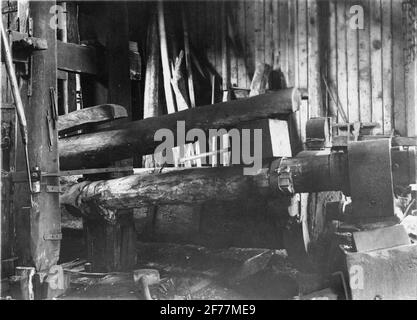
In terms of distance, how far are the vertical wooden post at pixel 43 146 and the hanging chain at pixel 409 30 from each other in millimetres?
4452

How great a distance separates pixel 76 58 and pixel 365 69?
3.86 m

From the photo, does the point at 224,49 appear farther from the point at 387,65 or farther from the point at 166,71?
the point at 387,65

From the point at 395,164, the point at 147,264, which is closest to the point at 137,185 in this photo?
the point at 147,264

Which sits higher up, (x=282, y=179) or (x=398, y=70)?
(x=398, y=70)

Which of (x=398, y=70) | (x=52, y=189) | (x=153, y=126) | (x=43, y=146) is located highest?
(x=398, y=70)

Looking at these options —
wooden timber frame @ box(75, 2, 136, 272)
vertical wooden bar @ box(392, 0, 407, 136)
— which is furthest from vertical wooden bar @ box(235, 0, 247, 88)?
wooden timber frame @ box(75, 2, 136, 272)

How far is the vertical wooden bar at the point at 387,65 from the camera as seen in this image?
5988 millimetres

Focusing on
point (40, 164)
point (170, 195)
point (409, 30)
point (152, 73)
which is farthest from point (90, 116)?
point (409, 30)

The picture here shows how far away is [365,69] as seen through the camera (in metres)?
6.14

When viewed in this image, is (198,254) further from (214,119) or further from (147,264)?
(214,119)

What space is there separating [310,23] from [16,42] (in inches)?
172

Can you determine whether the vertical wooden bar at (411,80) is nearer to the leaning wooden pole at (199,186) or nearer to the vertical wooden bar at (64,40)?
the leaning wooden pole at (199,186)

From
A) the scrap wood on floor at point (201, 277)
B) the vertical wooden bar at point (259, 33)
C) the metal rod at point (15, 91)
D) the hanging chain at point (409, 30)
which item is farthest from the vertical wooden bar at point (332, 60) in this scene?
the metal rod at point (15, 91)

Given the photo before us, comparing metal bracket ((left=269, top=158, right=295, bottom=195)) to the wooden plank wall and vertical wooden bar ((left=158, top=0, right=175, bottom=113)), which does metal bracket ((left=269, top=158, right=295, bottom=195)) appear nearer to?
the wooden plank wall
